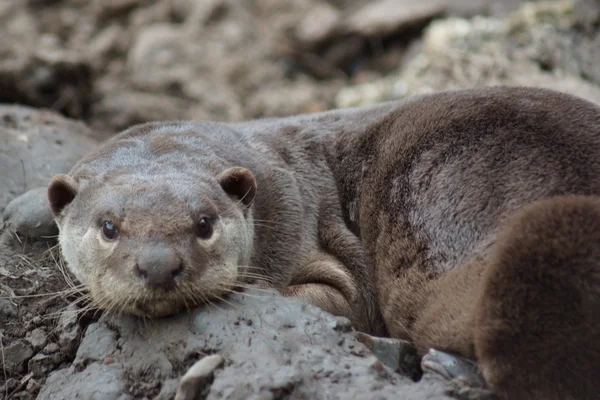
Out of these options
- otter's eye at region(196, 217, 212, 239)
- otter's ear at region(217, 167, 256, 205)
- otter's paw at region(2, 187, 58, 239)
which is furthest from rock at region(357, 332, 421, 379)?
otter's paw at region(2, 187, 58, 239)

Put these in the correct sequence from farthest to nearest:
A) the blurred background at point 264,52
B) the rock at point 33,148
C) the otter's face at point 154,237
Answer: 1. the blurred background at point 264,52
2. the rock at point 33,148
3. the otter's face at point 154,237

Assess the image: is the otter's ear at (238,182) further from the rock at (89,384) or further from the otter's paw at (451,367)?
the otter's paw at (451,367)

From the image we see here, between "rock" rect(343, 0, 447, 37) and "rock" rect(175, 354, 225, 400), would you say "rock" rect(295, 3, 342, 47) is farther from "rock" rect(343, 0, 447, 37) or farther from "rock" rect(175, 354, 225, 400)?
"rock" rect(175, 354, 225, 400)

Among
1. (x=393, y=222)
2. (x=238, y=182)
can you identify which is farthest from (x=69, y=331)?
(x=393, y=222)

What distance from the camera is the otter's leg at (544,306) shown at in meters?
3.98

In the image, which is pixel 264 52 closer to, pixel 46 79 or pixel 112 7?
pixel 112 7

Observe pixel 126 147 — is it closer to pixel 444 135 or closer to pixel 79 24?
pixel 444 135

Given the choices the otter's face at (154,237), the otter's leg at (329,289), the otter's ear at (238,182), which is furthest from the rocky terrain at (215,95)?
the otter's ear at (238,182)

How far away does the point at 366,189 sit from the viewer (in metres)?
5.88

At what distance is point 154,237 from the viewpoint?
455 centimetres

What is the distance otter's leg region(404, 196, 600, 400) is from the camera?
13.1 feet

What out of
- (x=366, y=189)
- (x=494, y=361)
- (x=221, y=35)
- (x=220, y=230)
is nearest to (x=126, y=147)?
(x=220, y=230)

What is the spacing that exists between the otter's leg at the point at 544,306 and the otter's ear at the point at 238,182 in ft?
5.33

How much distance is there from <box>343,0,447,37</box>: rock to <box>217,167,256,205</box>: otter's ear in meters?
6.96
